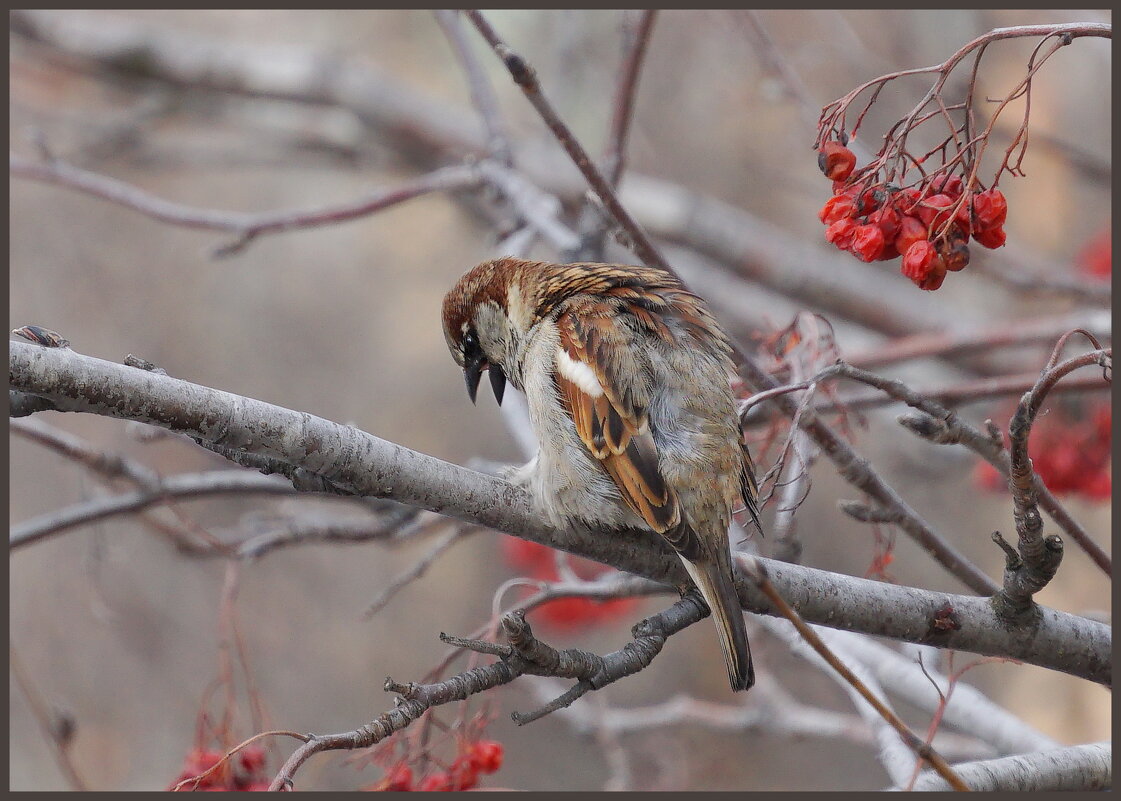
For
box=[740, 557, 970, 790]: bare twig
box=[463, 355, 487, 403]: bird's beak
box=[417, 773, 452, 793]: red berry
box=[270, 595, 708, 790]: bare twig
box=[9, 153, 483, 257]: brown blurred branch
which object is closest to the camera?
box=[740, 557, 970, 790]: bare twig

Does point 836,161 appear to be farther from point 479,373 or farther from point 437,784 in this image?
point 437,784

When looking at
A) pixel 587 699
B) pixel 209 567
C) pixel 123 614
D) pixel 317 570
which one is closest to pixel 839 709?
pixel 587 699

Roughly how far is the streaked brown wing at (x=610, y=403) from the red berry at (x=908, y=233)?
0.69 metres

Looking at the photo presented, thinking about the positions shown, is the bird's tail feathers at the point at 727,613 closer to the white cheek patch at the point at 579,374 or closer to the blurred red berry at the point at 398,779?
the white cheek patch at the point at 579,374

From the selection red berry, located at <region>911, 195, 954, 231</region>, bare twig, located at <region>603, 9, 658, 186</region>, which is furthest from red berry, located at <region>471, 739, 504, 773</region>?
bare twig, located at <region>603, 9, 658, 186</region>

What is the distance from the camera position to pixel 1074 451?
342cm

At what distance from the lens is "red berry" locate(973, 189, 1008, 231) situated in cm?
164

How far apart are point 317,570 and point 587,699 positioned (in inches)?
70.8

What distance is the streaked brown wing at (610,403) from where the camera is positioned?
2.15 meters

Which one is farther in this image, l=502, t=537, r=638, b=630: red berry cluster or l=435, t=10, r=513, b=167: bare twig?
l=502, t=537, r=638, b=630: red berry cluster

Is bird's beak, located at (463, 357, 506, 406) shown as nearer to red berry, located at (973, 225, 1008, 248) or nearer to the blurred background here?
red berry, located at (973, 225, 1008, 248)

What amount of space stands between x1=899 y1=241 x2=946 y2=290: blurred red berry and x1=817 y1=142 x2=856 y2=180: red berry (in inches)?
7.8

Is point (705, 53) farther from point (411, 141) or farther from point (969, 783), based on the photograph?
point (969, 783)

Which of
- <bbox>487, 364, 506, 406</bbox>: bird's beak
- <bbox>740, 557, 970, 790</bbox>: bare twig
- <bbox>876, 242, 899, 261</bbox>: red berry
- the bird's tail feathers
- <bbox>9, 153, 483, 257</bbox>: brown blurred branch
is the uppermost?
<bbox>9, 153, 483, 257</bbox>: brown blurred branch
